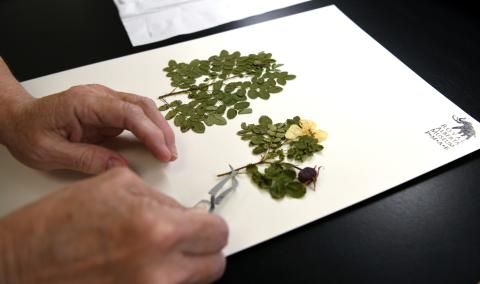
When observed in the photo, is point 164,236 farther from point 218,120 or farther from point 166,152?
point 218,120

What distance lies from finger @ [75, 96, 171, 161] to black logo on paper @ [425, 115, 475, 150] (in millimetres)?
506

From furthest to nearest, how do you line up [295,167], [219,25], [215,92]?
1. [219,25]
2. [215,92]
3. [295,167]

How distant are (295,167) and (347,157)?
0.34ft

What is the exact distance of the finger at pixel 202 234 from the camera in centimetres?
47

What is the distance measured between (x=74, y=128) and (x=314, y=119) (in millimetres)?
443

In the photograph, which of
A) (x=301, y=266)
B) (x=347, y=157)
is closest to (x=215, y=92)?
(x=347, y=157)

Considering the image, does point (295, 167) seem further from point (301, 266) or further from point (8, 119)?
point (8, 119)

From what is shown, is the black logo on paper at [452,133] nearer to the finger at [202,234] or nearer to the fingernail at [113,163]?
the finger at [202,234]

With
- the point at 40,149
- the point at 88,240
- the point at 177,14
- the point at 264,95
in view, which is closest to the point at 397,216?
the point at 264,95

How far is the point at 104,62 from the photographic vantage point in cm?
95

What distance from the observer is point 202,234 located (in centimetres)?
49

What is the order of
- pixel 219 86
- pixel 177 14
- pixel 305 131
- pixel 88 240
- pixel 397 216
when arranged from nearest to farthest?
pixel 88 240 < pixel 397 216 < pixel 305 131 < pixel 219 86 < pixel 177 14

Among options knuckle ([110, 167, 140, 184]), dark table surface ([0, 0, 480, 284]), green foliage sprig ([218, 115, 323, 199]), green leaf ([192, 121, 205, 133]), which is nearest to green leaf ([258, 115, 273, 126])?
green foliage sprig ([218, 115, 323, 199])

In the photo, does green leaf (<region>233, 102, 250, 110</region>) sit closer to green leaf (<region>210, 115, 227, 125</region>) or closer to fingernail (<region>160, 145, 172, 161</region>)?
green leaf (<region>210, 115, 227, 125</region>)
